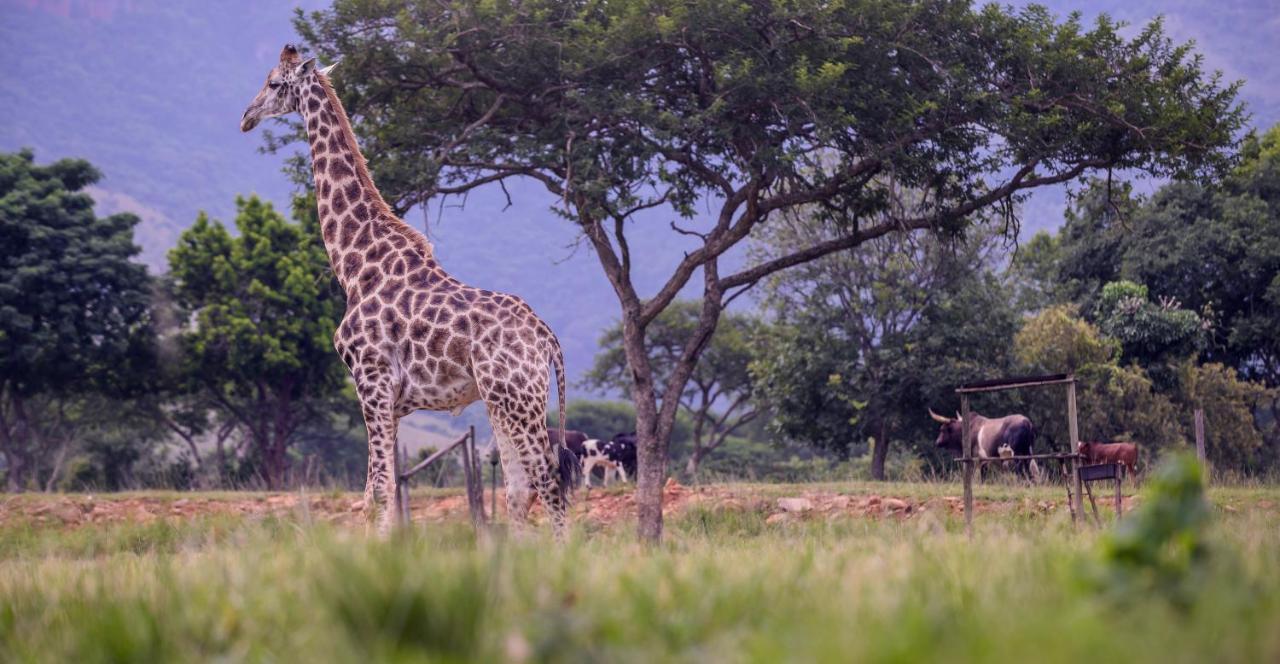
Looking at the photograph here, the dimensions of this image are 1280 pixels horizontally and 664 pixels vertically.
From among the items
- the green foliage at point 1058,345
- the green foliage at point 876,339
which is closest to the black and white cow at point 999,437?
the green foliage at point 876,339

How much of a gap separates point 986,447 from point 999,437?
1.48ft

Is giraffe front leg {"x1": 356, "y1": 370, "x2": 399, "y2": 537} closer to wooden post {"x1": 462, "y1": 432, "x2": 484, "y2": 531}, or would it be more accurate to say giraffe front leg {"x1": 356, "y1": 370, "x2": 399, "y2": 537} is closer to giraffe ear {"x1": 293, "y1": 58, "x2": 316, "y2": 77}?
wooden post {"x1": 462, "y1": 432, "x2": 484, "y2": 531}

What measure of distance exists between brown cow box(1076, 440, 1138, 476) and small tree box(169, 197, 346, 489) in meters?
25.4

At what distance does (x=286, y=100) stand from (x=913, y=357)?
2530 cm

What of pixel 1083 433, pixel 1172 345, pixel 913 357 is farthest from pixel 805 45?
pixel 1172 345

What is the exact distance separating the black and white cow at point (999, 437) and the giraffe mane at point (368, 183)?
693 inches

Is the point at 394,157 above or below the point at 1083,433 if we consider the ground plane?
above

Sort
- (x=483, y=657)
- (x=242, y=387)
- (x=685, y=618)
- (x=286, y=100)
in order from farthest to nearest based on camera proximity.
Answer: (x=242, y=387) < (x=286, y=100) < (x=685, y=618) < (x=483, y=657)

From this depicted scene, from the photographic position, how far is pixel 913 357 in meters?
34.0

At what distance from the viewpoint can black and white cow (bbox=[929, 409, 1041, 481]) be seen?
27656mm

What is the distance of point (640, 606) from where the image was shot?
12.2ft

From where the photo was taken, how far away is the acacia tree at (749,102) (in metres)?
16.8

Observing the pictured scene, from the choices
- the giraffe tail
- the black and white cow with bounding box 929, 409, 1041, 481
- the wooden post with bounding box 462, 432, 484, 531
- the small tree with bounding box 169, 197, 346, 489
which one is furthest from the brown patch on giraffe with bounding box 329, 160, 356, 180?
the small tree with bounding box 169, 197, 346, 489

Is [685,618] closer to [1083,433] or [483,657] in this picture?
[483,657]
